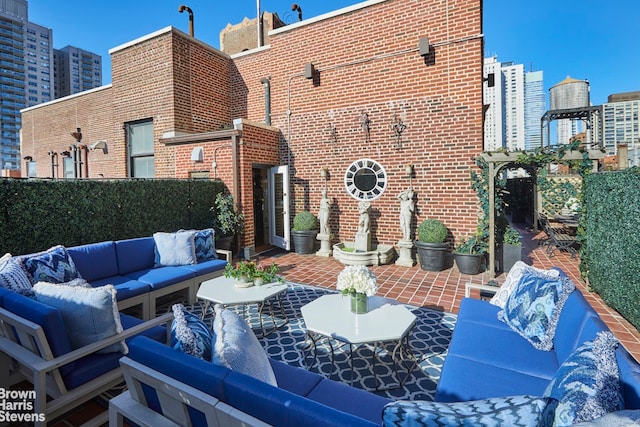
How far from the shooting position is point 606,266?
14.1 ft

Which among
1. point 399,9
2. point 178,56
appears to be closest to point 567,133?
point 399,9

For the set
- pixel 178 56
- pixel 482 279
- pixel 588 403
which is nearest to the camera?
pixel 588 403

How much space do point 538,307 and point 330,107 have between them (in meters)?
6.62

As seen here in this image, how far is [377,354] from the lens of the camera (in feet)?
10.7

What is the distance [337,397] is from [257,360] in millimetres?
536

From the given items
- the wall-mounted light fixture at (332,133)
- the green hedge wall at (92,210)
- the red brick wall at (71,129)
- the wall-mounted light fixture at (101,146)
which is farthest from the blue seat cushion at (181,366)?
the wall-mounted light fixture at (101,146)

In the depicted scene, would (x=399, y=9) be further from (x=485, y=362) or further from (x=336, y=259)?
(x=485, y=362)

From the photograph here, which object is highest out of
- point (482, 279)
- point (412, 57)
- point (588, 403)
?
point (412, 57)

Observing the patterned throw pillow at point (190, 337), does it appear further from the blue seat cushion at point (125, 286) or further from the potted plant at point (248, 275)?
the blue seat cushion at point (125, 286)

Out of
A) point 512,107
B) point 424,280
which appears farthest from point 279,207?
point 512,107

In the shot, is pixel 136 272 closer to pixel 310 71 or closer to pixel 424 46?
pixel 310 71

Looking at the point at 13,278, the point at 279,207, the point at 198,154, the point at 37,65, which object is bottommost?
the point at 13,278

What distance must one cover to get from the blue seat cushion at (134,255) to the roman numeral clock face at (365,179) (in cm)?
463

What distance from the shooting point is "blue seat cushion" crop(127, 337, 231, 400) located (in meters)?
1.37
